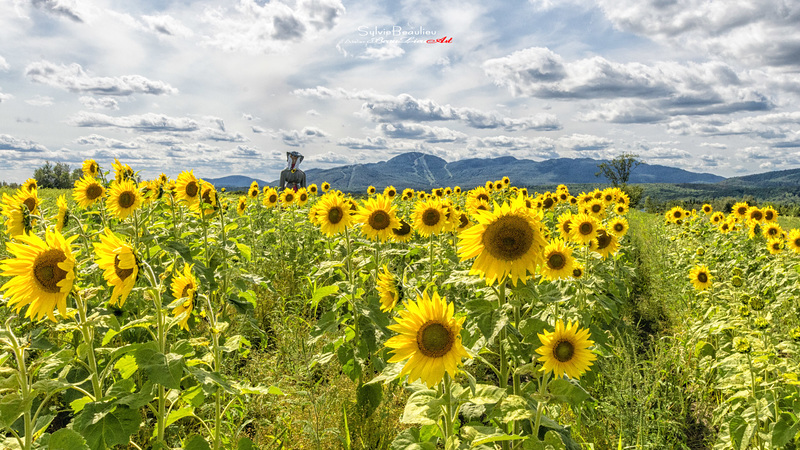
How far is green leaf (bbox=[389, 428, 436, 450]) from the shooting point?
191 centimetres

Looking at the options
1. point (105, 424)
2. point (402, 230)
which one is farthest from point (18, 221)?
point (402, 230)

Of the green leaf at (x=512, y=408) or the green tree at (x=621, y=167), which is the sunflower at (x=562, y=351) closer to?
the green leaf at (x=512, y=408)

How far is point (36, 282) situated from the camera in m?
2.08

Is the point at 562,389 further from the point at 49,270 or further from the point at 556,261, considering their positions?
the point at 49,270

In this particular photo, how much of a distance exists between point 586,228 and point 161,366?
13.4ft

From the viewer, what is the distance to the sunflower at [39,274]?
2045mm

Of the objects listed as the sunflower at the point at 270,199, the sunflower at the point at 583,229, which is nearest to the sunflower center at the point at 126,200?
the sunflower at the point at 583,229

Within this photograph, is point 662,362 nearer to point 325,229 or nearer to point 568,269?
point 568,269

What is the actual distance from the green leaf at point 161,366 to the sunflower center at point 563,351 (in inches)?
70.4

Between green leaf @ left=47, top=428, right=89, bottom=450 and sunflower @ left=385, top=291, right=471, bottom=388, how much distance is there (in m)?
1.25

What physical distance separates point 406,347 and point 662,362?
13.0 ft

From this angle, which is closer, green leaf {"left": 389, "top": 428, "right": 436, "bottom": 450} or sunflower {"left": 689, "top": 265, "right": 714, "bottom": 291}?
green leaf {"left": 389, "top": 428, "right": 436, "bottom": 450}

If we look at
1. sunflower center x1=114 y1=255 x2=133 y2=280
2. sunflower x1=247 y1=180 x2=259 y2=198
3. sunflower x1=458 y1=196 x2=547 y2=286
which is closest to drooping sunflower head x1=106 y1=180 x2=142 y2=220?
sunflower center x1=114 y1=255 x2=133 y2=280

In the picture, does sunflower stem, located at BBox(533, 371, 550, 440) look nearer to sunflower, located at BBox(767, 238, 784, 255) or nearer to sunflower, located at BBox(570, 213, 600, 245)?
sunflower, located at BBox(570, 213, 600, 245)
